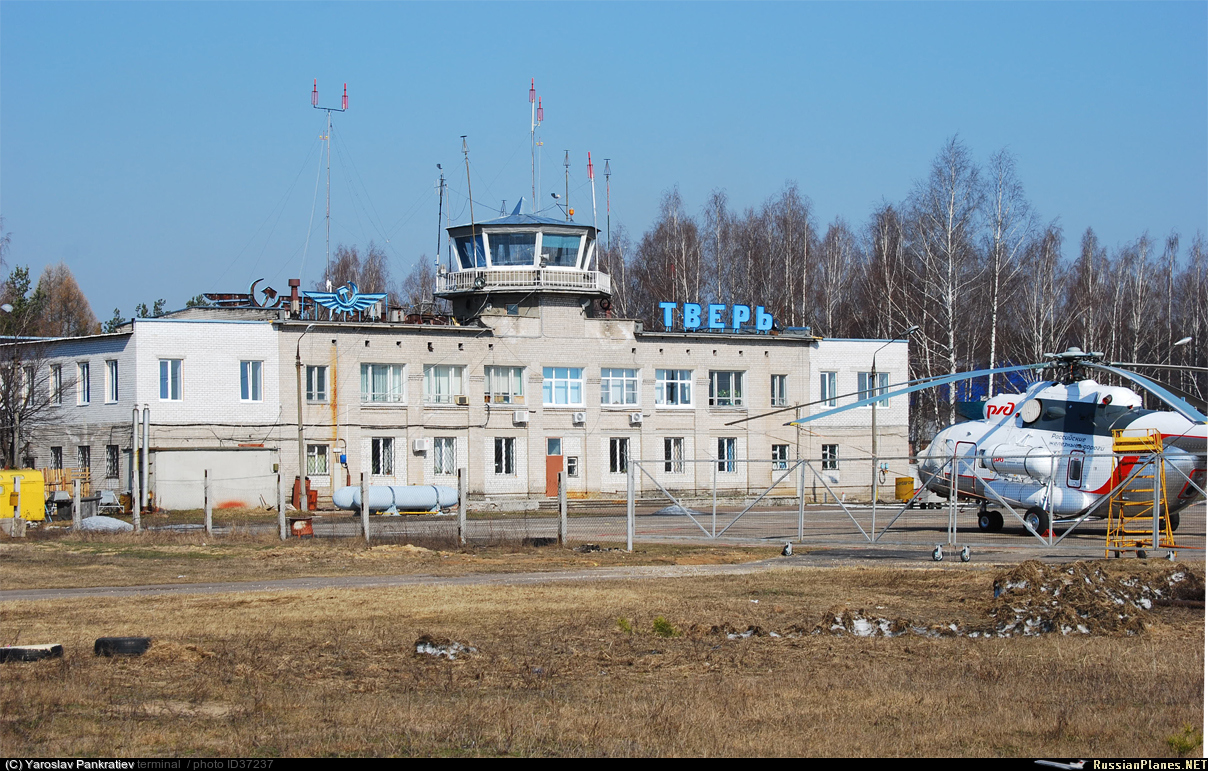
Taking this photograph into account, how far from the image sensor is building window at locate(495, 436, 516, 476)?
5697cm

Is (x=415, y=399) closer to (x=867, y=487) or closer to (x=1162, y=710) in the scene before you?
(x=867, y=487)

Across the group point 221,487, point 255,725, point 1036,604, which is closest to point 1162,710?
point 1036,604

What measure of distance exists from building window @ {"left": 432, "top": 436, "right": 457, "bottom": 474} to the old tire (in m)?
41.8

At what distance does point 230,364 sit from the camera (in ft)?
170

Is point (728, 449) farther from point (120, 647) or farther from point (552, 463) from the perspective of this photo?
point (120, 647)

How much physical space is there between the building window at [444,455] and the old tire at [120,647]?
41845 mm

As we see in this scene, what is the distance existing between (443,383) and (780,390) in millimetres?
17405

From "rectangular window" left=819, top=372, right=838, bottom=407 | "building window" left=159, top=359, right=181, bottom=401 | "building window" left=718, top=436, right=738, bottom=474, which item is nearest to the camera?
"building window" left=159, top=359, right=181, bottom=401

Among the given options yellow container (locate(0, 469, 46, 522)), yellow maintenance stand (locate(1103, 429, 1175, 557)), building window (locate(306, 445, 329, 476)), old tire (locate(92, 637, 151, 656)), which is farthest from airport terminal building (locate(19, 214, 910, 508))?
old tire (locate(92, 637, 151, 656))

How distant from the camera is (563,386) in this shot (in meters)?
58.3

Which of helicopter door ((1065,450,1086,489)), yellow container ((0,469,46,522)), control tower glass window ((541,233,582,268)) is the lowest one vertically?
yellow container ((0,469,46,522))

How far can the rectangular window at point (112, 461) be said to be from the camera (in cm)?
5103

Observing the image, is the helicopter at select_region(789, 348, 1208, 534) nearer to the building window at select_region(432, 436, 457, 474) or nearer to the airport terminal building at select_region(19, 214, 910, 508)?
the airport terminal building at select_region(19, 214, 910, 508)

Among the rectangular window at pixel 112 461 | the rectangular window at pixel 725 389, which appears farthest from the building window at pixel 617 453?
the rectangular window at pixel 112 461
